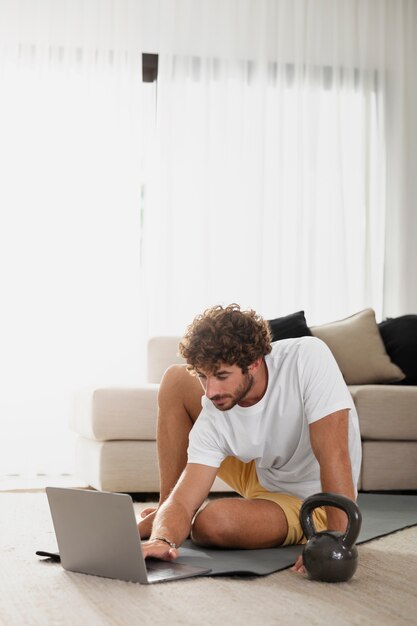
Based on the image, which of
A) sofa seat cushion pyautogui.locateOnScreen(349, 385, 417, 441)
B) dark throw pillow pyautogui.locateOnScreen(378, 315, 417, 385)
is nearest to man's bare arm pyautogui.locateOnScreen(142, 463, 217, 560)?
sofa seat cushion pyautogui.locateOnScreen(349, 385, 417, 441)

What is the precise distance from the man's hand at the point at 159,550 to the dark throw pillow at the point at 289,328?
249cm

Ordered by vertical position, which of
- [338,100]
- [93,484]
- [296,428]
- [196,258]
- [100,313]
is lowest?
[93,484]

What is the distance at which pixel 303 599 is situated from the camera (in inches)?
78.1

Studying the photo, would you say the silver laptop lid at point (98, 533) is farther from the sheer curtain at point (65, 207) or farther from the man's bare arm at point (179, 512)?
the sheer curtain at point (65, 207)

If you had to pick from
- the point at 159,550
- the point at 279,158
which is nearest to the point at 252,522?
the point at 159,550

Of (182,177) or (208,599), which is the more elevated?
(182,177)

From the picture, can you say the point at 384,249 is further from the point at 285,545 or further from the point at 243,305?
the point at 285,545

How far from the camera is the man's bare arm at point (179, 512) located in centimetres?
224

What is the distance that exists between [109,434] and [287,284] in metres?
2.01

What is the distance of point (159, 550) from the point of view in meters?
2.24

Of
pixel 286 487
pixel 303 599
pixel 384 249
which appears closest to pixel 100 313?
pixel 384 249

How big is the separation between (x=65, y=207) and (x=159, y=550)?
337 centimetres

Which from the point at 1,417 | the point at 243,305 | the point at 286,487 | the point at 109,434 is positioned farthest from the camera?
the point at 243,305

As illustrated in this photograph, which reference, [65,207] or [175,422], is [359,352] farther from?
[175,422]
